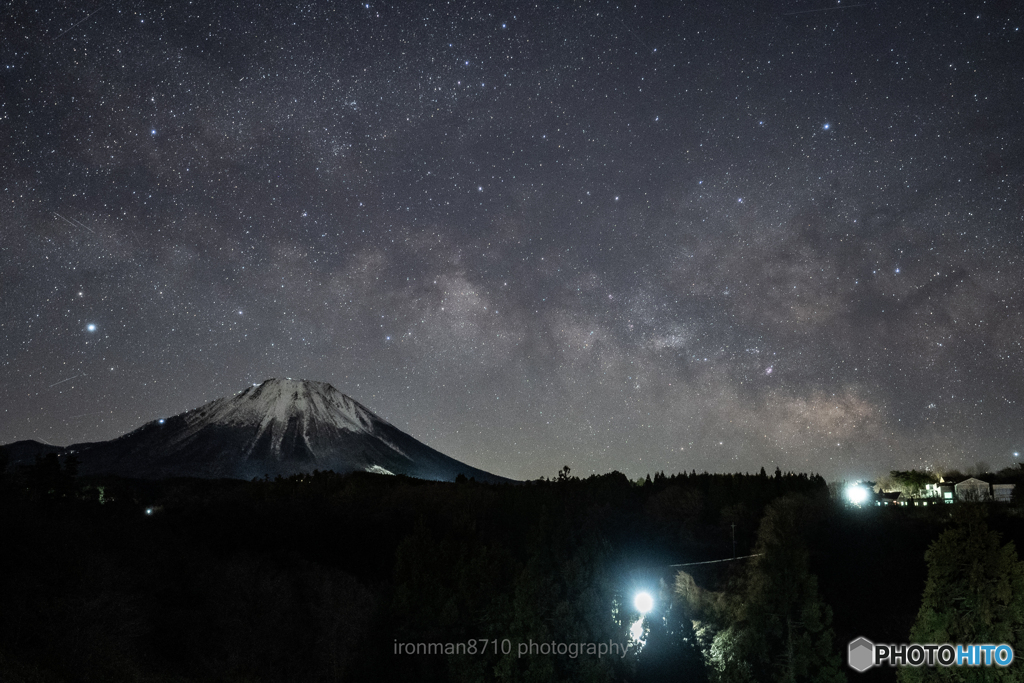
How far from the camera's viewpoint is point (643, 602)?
53.2 metres

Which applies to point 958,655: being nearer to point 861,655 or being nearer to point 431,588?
point 861,655

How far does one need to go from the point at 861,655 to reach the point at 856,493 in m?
45.7

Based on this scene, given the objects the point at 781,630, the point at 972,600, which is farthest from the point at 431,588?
the point at 972,600

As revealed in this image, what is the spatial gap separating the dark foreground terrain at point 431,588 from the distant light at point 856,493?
1072cm

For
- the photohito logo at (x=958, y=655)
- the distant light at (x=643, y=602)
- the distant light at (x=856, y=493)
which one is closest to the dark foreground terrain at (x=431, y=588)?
the distant light at (x=643, y=602)

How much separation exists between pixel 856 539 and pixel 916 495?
33511 mm

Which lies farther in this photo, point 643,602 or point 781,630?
point 643,602

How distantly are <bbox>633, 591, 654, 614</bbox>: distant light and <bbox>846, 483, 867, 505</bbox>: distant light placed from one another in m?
50.7

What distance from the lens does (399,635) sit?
48156 millimetres

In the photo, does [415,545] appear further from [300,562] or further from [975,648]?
[975,648]

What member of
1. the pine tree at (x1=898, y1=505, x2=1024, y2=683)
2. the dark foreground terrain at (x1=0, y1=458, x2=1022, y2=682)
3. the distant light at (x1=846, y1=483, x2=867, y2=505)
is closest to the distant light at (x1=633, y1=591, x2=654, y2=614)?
the dark foreground terrain at (x1=0, y1=458, x2=1022, y2=682)

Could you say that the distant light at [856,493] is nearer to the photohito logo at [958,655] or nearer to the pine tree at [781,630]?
the pine tree at [781,630]

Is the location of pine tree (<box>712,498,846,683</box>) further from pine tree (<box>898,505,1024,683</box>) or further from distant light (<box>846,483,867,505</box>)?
distant light (<box>846,483,867,505</box>)

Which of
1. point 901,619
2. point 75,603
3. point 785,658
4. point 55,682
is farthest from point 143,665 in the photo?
point 901,619
